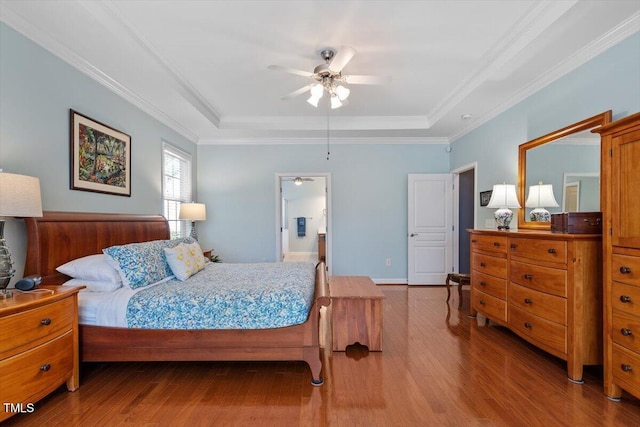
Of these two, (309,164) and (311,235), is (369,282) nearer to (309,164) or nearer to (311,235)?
(309,164)

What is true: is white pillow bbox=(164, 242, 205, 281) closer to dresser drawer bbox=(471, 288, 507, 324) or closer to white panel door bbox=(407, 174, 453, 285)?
dresser drawer bbox=(471, 288, 507, 324)

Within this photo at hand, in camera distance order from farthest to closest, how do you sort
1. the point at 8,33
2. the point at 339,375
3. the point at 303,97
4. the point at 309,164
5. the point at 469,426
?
the point at 309,164, the point at 303,97, the point at 339,375, the point at 8,33, the point at 469,426

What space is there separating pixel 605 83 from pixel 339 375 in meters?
3.09

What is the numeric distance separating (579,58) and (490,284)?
2.17 metres

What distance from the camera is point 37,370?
1.75 meters

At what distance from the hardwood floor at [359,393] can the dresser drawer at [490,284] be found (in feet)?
1.59

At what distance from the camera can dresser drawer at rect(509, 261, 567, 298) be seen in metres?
2.24

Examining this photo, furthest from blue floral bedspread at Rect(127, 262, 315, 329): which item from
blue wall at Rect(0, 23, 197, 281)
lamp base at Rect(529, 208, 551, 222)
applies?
lamp base at Rect(529, 208, 551, 222)

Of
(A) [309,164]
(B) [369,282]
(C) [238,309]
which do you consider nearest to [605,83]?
(B) [369,282]

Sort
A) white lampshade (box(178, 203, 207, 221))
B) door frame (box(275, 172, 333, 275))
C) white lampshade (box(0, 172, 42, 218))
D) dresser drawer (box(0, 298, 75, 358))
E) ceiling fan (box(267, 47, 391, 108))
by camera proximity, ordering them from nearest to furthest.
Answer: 1. dresser drawer (box(0, 298, 75, 358))
2. white lampshade (box(0, 172, 42, 218))
3. ceiling fan (box(267, 47, 391, 108))
4. white lampshade (box(178, 203, 207, 221))
5. door frame (box(275, 172, 333, 275))

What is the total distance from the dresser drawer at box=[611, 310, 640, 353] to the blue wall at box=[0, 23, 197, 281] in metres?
4.06

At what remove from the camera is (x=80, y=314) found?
2199mm

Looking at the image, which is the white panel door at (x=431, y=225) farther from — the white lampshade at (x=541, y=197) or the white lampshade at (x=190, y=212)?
the white lampshade at (x=190, y=212)

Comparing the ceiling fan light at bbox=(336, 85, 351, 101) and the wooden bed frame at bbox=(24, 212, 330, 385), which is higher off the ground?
the ceiling fan light at bbox=(336, 85, 351, 101)
